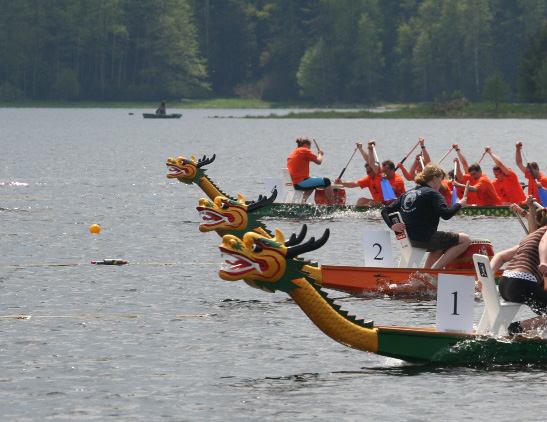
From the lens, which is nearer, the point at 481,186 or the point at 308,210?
the point at 481,186

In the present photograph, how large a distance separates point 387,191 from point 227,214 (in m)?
10.2

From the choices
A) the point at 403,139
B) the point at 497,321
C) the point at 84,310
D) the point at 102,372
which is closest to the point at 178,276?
the point at 84,310

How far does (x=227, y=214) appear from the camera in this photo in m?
17.9

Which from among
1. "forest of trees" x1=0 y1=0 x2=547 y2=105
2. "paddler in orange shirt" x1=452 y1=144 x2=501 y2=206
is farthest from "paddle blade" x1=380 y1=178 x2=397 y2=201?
"forest of trees" x1=0 y1=0 x2=547 y2=105

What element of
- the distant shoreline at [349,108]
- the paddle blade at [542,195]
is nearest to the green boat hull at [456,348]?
the paddle blade at [542,195]

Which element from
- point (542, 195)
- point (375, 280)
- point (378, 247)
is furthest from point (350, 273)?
point (542, 195)

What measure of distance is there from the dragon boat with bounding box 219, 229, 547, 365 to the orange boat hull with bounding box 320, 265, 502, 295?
4276 millimetres

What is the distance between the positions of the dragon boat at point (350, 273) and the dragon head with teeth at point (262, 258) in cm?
436

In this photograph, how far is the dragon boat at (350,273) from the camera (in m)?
17.8

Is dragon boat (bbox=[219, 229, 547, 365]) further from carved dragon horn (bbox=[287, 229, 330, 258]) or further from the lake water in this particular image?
the lake water

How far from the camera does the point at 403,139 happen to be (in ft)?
312

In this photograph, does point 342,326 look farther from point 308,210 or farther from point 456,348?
point 308,210

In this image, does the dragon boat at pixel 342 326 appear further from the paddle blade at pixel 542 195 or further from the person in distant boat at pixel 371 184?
the person in distant boat at pixel 371 184

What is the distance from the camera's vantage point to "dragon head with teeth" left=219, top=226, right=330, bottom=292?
13.1 meters
